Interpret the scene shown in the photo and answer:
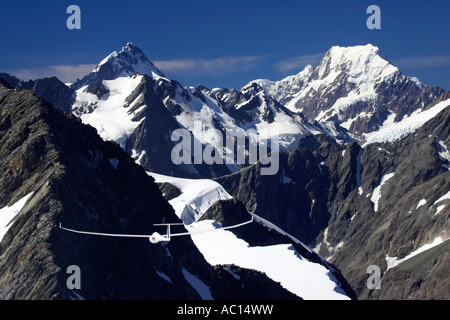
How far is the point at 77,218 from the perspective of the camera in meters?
154

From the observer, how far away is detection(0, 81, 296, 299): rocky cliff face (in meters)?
143

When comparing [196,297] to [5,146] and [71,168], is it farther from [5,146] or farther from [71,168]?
[5,146]

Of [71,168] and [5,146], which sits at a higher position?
[5,146]

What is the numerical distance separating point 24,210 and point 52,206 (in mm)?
7310

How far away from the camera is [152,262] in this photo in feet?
536

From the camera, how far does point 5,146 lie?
178500 mm

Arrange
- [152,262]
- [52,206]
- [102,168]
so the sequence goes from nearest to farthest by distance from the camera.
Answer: [52,206]
[152,262]
[102,168]

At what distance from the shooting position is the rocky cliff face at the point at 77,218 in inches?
5625
